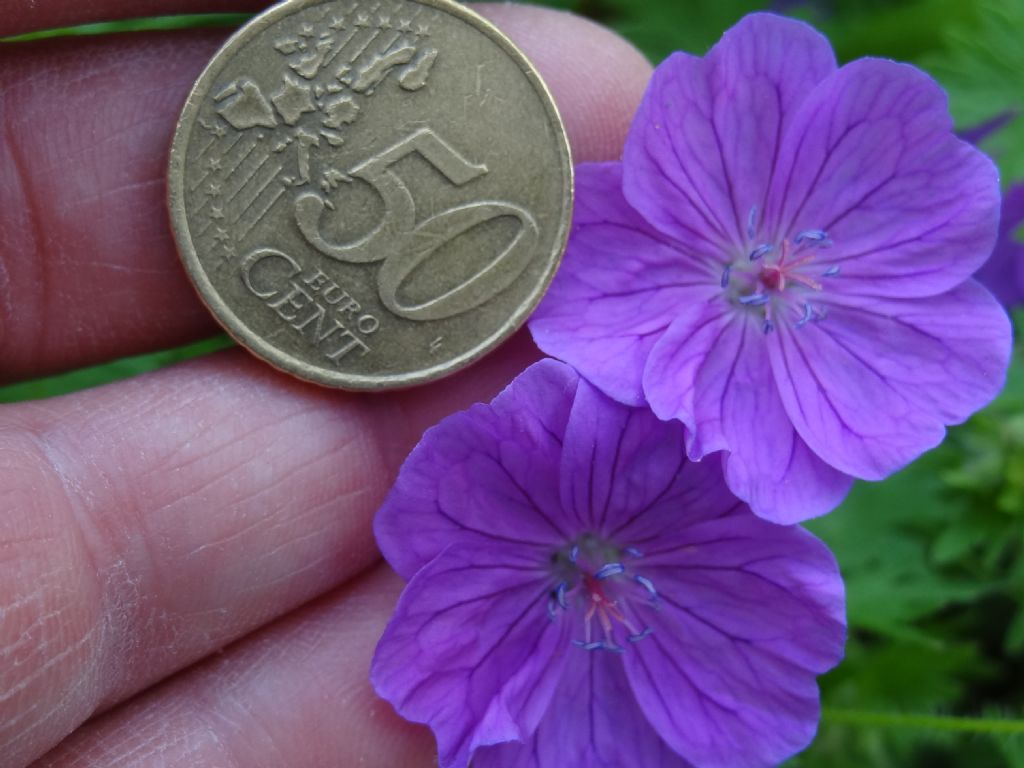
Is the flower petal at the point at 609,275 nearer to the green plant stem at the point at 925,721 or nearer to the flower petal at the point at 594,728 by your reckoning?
the flower petal at the point at 594,728

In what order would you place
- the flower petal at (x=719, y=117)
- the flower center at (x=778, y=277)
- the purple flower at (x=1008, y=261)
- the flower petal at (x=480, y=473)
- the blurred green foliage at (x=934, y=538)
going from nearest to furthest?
the flower petal at (x=480, y=473)
the flower petal at (x=719, y=117)
the flower center at (x=778, y=277)
the blurred green foliage at (x=934, y=538)
the purple flower at (x=1008, y=261)

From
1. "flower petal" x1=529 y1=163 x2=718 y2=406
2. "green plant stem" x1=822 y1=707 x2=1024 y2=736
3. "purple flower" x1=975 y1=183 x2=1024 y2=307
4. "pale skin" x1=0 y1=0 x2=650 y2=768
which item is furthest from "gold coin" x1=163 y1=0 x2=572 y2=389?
"purple flower" x1=975 y1=183 x2=1024 y2=307

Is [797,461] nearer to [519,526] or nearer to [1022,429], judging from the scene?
[519,526]

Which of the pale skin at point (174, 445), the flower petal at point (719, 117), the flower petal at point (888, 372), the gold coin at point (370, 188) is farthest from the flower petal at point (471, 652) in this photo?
the flower petal at point (719, 117)

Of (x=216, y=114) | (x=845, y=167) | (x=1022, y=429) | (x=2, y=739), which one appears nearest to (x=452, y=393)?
(x=216, y=114)

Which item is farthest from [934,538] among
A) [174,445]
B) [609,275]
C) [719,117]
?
[174,445]

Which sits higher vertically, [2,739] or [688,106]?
[688,106]
